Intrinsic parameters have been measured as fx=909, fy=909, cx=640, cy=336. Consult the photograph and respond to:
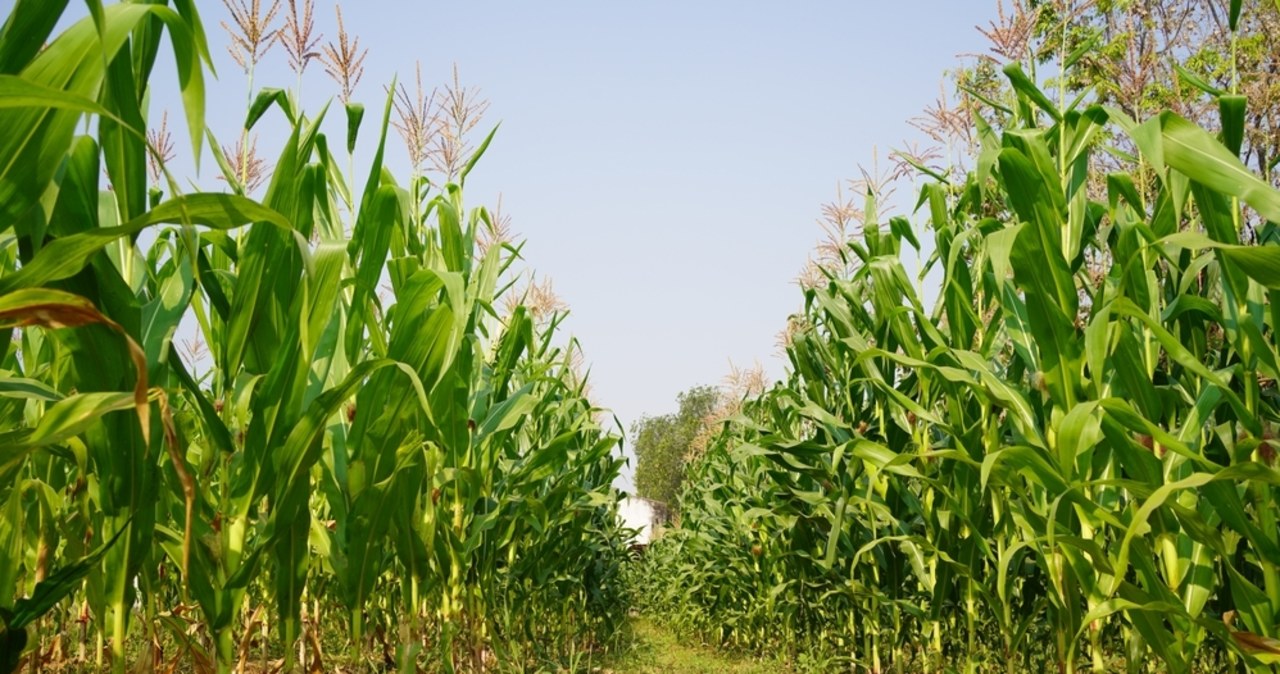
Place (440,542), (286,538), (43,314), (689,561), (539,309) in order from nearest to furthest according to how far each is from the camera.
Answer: (43,314)
(286,538)
(440,542)
(539,309)
(689,561)

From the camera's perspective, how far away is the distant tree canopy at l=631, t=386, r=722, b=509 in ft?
131

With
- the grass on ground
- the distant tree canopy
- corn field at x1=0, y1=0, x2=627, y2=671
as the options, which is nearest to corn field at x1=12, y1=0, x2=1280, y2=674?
corn field at x1=0, y1=0, x2=627, y2=671

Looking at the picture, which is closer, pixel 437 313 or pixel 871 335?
pixel 437 313

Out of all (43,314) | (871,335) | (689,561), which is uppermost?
(871,335)

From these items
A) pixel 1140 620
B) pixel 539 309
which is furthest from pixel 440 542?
pixel 539 309

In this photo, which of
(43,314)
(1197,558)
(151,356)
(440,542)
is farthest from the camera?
(440,542)

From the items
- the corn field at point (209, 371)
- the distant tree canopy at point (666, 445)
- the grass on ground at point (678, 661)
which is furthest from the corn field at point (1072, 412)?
the distant tree canopy at point (666, 445)

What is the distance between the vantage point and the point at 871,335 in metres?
3.72

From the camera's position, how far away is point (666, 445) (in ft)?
139

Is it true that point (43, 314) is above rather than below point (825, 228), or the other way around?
below

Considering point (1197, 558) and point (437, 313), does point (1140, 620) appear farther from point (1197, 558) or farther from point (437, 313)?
point (437, 313)

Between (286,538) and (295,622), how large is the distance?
20 centimetres

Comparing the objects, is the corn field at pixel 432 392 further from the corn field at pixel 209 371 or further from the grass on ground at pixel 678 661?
the grass on ground at pixel 678 661

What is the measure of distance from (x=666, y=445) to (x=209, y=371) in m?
39.7
